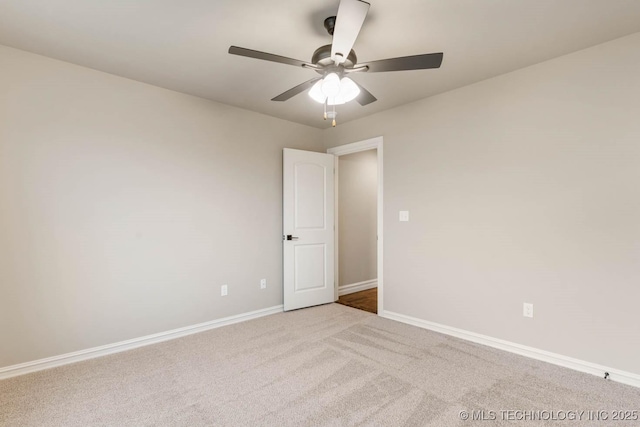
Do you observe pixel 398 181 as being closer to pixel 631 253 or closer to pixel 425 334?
pixel 425 334

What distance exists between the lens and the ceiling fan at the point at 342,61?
154 cm

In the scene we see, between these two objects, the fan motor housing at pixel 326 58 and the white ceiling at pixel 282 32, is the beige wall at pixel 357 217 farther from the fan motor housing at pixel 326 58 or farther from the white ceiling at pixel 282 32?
the fan motor housing at pixel 326 58

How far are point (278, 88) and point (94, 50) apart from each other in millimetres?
1479

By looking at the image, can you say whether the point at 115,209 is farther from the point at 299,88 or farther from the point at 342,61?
the point at 342,61

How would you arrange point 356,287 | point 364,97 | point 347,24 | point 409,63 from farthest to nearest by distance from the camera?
point 356,287
point 364,97
point 409,63
point 347,24

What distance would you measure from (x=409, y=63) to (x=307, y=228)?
8.75 ft

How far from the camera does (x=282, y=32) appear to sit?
7.03ft

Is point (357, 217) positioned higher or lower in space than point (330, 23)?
lower

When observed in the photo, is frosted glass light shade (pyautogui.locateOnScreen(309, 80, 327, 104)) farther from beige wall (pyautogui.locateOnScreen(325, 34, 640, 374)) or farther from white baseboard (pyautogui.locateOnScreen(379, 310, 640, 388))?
white baseboard (pyautogui.locateOnScreen(379, 310, 640, 388))

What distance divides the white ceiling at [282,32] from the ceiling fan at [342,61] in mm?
284

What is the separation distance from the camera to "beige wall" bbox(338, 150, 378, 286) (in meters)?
4.84

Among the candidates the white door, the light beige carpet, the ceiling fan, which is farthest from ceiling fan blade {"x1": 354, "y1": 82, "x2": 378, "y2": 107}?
the light beige carpet

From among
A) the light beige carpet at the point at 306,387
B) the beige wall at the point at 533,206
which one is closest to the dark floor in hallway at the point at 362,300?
the beige wall at the point at 533,206

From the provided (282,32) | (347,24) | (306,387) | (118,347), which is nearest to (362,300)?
(306,387)
